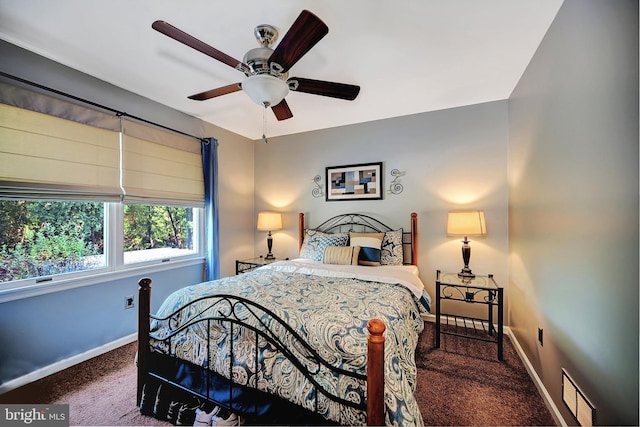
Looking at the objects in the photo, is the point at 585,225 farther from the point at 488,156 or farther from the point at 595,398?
the point at 488,156

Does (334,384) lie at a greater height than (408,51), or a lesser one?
lesser

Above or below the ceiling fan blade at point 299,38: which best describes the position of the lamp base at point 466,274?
below

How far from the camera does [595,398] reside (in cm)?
121

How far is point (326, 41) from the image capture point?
190 centimetres

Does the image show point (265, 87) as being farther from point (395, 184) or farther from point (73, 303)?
point (73, 303)

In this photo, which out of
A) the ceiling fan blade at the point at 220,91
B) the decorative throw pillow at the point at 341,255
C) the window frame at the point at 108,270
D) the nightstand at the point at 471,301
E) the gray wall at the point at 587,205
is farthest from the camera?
the decorative throw pillow at the point at 341,255

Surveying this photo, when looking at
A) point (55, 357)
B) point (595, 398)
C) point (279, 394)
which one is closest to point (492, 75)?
point (595, 398)

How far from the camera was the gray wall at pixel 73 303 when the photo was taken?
1955 millimetres

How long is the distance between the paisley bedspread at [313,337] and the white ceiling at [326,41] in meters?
1.86

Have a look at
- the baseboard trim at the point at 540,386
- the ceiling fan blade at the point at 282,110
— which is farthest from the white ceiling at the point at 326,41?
the baseboard trim at the point at 540,386

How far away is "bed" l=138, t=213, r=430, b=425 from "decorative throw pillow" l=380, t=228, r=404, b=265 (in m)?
0.69

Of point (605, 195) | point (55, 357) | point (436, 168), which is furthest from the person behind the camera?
point (436, 168)

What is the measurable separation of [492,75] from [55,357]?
15.1 feet

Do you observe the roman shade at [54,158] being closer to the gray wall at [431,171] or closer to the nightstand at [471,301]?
the gray wall at [431,171]
